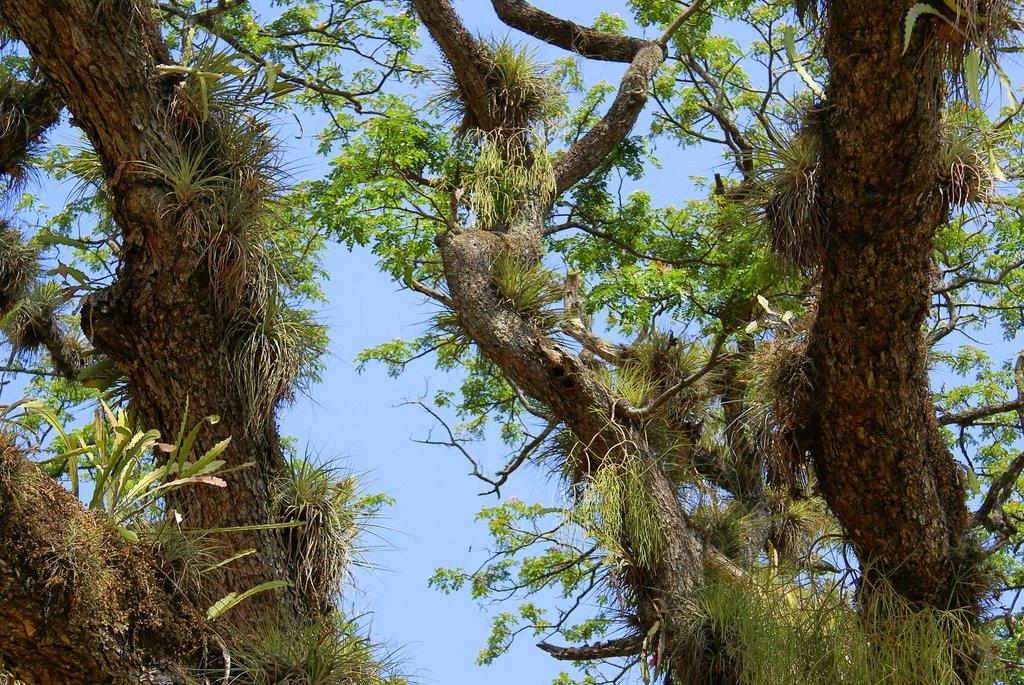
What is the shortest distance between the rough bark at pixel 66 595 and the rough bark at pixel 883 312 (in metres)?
2.74

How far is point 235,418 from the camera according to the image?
3857mm

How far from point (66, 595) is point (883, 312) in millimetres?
3001

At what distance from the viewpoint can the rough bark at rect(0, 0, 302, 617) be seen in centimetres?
376

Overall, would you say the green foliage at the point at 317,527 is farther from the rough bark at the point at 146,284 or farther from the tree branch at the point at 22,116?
the tree branch at the point at 22,116

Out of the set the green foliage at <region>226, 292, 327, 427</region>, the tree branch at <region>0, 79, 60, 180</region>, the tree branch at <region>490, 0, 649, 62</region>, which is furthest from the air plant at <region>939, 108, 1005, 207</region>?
the tree branch at <region>0, 79, 60, 180</region>

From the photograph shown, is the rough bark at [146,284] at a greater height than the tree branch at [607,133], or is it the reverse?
the tree branch at [607,133]

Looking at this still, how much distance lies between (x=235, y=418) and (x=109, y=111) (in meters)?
1.24

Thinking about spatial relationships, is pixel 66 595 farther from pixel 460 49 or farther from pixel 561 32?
pixel 561 32

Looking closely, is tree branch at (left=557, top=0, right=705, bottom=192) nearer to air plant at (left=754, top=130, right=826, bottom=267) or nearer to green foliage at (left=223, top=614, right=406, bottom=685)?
air plant at (left=754, top=130, right=826, bottom=267)

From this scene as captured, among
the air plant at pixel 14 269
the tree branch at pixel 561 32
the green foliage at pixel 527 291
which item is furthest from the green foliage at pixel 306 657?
the tree branch at pixel 561 32

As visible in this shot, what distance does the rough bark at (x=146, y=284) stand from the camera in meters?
3.76

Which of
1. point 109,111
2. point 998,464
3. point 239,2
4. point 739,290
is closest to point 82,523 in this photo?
point 109,111

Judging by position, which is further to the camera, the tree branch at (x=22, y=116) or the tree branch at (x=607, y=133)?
the tree branch at (x=607, y=133)

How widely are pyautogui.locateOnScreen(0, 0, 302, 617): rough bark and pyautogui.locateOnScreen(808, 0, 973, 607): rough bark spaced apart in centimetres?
226
